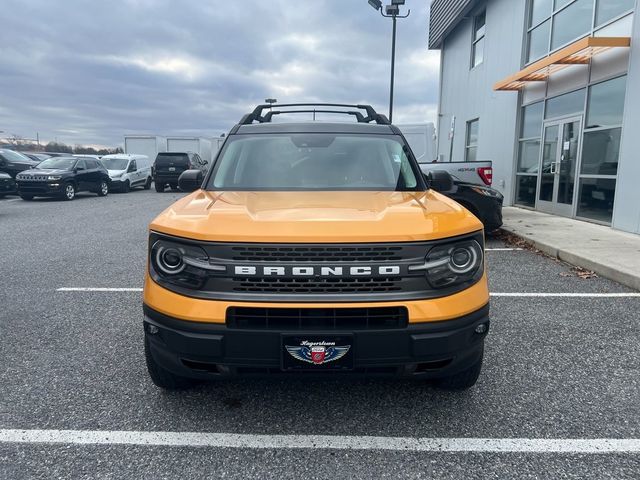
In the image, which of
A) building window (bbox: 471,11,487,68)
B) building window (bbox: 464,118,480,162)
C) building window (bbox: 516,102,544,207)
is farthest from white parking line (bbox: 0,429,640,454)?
building window (bbox: 471,11,487,68)

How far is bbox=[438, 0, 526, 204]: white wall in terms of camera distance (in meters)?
13.8

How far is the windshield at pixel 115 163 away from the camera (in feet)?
73.8

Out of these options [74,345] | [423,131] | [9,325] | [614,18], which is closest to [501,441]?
[74,345]

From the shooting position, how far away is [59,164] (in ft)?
58.4

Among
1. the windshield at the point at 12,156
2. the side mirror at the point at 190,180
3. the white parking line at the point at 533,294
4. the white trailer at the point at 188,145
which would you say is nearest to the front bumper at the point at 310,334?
the side mirror at the point at 190,180

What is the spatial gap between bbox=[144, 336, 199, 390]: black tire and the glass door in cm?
1040

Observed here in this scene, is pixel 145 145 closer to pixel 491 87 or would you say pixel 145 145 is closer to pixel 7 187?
pixel 7 187

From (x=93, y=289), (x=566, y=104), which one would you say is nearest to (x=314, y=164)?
(x=93, y=289)

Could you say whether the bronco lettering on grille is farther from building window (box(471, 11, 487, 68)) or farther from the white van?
the white van

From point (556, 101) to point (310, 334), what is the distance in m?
11.8

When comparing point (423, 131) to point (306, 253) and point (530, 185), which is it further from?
point (306, 253)

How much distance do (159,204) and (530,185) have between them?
39.7 ft

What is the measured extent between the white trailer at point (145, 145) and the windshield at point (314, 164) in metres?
28.4

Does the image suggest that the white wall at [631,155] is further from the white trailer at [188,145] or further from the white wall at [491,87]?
the white trailer at [188,145]
